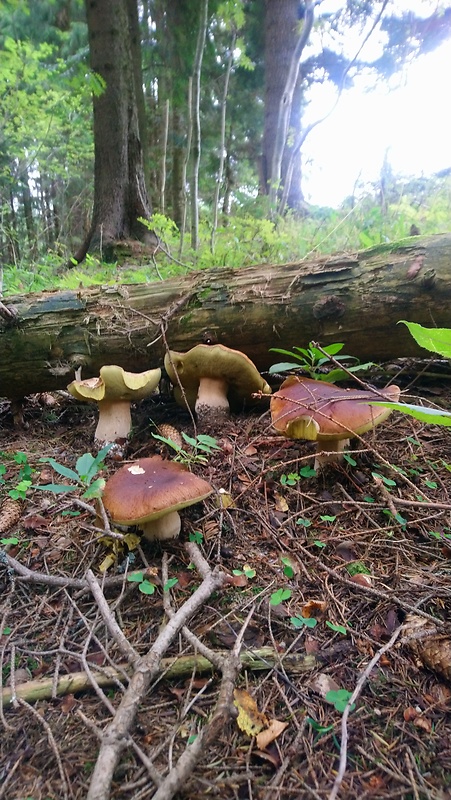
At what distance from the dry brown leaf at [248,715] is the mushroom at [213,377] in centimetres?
180

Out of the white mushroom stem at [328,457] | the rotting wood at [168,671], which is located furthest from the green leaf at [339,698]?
the white mushroom stem at [328,457]

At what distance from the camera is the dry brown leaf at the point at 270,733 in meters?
1.24

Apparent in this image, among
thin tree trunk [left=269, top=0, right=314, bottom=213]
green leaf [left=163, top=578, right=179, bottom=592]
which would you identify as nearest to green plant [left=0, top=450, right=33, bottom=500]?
green leaf [left=163, top=578, right=179, bottom=592]

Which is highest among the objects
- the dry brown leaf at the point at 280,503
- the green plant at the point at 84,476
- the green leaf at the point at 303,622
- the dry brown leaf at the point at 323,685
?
the green plant at the point at 84,476

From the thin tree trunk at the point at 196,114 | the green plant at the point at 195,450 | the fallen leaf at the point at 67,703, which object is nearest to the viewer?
the fallen leaf at the point at 67,703

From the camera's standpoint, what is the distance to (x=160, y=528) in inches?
76.8

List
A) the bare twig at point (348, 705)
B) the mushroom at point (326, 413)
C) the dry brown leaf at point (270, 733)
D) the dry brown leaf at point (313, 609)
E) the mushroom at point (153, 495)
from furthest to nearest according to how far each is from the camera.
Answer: the mushroom at point (326, 413) → the mushroom at point (153, 495) → the dry brown leaf at point (313, 609) → the dry brown leaf at point (270, 733) → the bare twig at point (348, 705)

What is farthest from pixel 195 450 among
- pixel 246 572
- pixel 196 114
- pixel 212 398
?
pixel 196 114

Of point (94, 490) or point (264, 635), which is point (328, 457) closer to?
point (264, 635)

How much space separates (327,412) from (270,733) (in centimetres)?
135

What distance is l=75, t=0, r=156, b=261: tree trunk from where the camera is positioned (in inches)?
286

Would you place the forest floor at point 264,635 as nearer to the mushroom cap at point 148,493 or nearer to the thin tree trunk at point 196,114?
the mushroom cap at point 148,493

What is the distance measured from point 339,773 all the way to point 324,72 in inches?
632

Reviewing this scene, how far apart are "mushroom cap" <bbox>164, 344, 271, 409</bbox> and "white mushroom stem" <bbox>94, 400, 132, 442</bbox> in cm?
43
